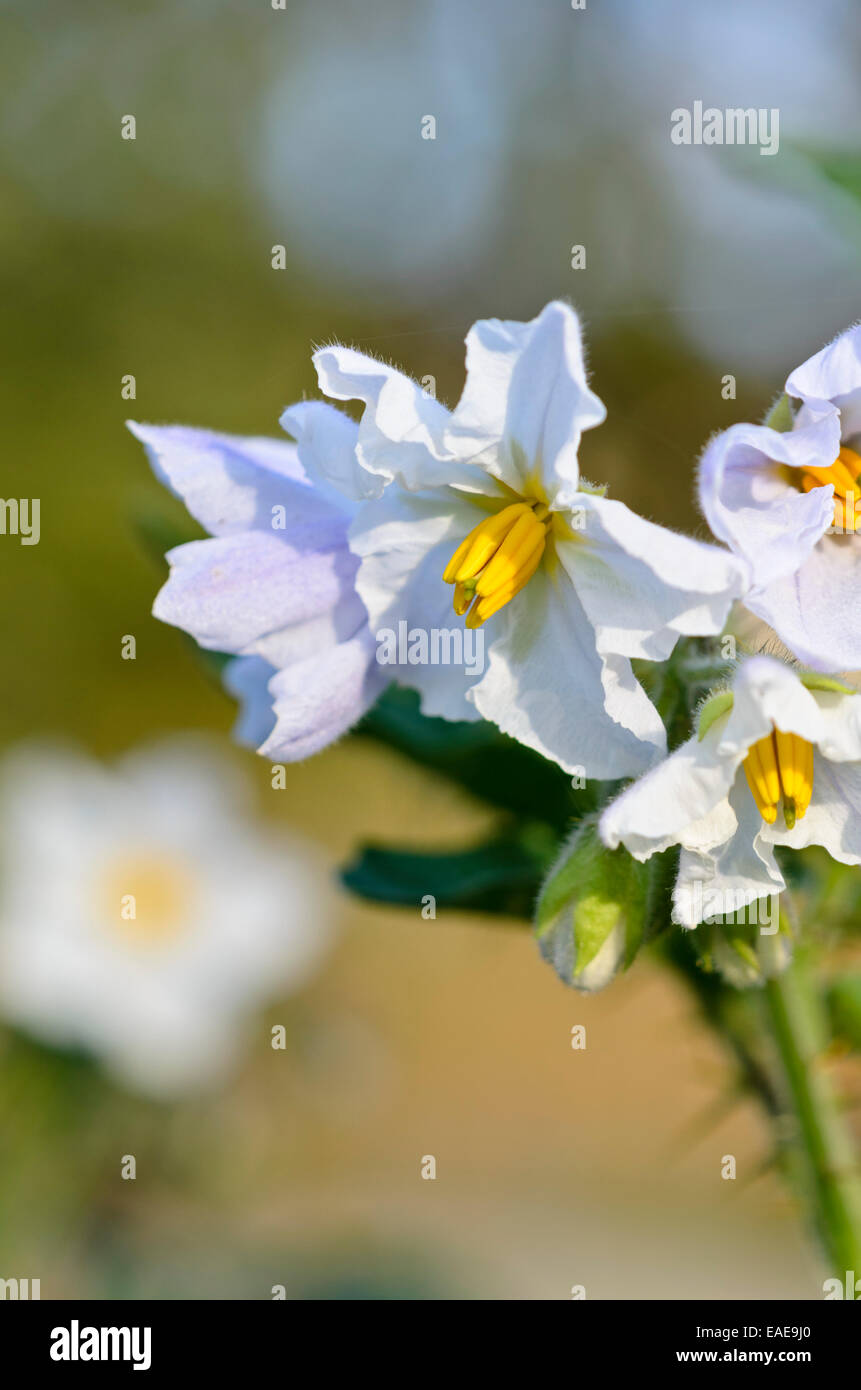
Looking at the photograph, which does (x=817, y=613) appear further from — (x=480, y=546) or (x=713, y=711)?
(x=480, y=546)

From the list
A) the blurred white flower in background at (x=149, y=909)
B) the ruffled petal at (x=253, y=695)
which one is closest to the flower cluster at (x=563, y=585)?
the ruffled petal at (x=253, y=695)

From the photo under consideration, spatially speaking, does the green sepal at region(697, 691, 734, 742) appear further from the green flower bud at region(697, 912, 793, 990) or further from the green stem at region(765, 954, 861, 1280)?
the green stem at region(765, 954, 861, 1280)

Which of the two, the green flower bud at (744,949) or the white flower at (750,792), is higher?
the white flower at (750,792)

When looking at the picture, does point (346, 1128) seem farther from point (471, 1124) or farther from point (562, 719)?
point (562, 719)

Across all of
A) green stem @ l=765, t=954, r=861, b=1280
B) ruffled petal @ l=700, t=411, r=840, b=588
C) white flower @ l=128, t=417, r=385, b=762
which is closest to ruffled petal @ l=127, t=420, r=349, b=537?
white flower @ l=128, t=417, r=385, b=762

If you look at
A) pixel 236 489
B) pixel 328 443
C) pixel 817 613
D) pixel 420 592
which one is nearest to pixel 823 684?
pixel 817 613

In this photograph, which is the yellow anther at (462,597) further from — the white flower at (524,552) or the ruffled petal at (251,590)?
the ruffled petal at (251,590)

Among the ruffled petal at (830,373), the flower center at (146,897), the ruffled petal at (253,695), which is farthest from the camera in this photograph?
the flower center at (146,897)

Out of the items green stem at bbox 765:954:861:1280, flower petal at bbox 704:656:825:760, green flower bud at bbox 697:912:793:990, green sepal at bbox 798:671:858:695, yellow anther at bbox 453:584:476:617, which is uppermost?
yellow anther at bbox 453:584:476:617
